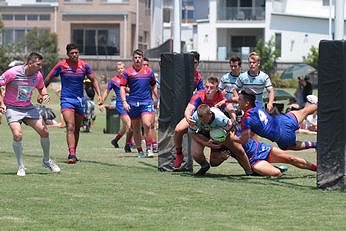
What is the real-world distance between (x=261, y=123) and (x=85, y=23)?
63.7m

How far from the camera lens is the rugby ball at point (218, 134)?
14.0 m

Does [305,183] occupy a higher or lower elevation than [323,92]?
lower

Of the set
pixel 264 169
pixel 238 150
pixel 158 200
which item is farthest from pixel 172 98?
pixel 158 200

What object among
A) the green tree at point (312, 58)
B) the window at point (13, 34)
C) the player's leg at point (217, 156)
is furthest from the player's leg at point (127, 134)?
the window at point (13, 34)

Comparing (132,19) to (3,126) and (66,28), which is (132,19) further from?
(3,126)

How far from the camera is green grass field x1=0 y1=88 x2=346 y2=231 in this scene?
9.55 meters

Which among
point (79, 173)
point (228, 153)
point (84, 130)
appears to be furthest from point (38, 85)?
point (84, 130)

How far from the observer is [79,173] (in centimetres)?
1480

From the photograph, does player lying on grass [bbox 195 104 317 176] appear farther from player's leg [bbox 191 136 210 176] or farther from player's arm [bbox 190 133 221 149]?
player's leg [bbox 191 136 210 176]

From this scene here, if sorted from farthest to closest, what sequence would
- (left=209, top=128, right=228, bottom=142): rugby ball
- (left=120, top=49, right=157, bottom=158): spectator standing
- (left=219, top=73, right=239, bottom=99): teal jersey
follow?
(left=120, top=49, right=157, bottom=158): spectator standing < (left=219, top=73, right=239, bottom=99): teal jersey < (left=209, top=128, right=228, bottom=142): rugby ball

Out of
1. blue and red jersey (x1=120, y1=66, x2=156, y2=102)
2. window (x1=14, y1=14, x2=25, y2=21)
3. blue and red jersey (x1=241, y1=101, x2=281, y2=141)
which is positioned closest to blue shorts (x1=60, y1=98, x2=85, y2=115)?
blue and red jersey (x1=120, y1=66, x2=156, y2=102)

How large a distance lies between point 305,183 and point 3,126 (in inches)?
843

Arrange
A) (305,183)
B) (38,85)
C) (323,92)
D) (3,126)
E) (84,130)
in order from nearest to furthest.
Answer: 1. (323,92)
2. (305,183)
3. (38,85)
4. (84,130)
5. (3,126)

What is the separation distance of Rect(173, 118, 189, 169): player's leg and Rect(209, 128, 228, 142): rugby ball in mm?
721
